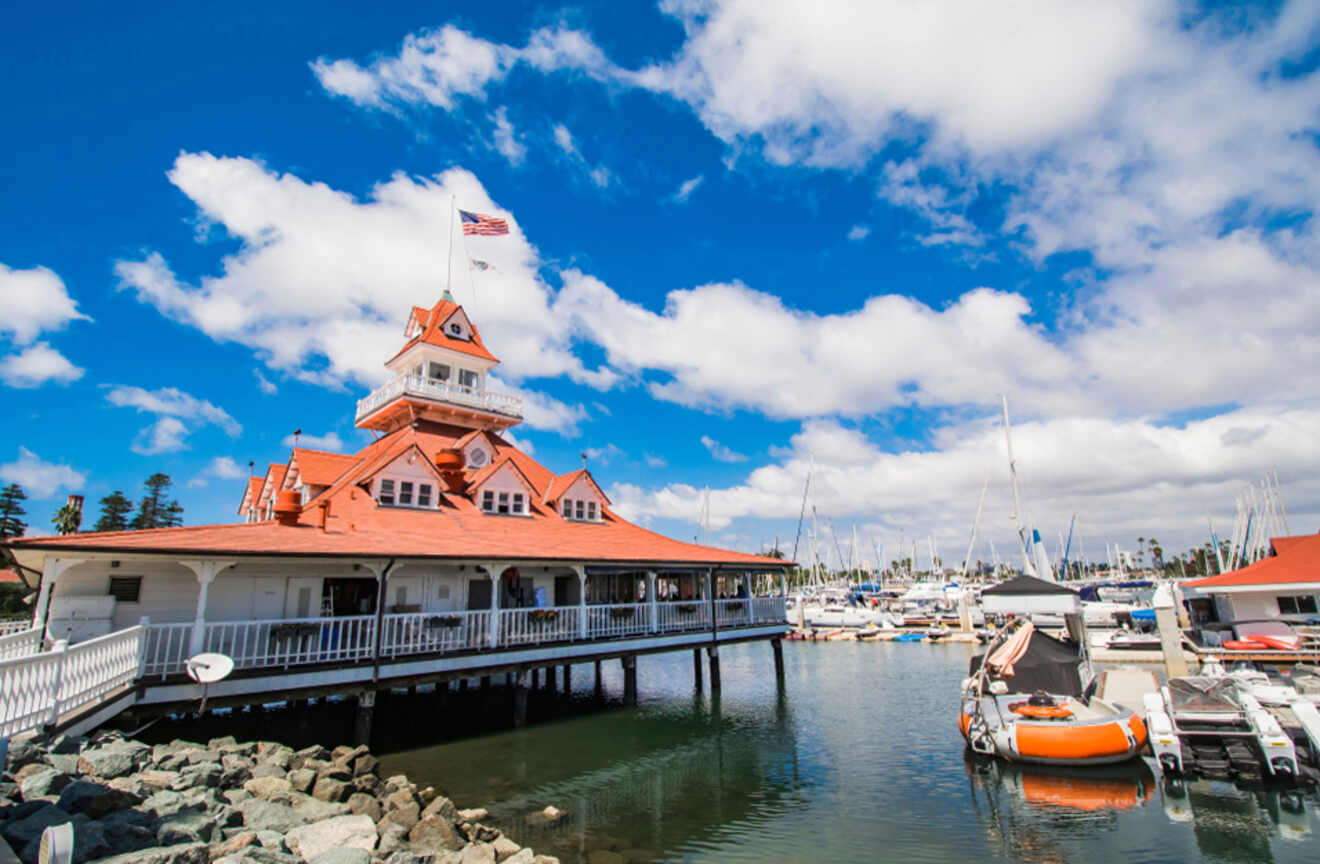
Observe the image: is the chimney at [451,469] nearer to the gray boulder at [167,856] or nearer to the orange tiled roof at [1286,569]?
the gray boulder at [167,856]

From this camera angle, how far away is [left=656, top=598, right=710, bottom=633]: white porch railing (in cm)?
2592

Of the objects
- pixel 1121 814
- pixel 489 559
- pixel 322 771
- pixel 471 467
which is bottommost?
pixel 1121 814

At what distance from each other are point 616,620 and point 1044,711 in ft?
45.7

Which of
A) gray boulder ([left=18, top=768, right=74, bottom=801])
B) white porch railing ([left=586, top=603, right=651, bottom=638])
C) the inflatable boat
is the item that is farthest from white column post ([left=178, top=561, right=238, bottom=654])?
the inflatable boat

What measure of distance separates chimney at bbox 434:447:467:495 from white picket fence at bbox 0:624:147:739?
13.2 m

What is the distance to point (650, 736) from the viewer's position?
880 inches

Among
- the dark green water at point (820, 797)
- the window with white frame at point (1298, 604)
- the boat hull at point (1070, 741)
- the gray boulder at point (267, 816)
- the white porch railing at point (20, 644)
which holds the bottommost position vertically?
the dark green water at point (820, 797)

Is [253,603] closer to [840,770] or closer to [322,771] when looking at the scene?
[322,771]

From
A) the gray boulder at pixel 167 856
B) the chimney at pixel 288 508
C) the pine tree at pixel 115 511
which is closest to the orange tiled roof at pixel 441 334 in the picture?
the chimney at pixel 288 508

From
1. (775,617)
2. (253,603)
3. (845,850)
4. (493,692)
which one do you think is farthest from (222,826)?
(775,617)

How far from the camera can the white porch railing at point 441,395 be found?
29719 mm

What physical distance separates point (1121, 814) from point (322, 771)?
55.8ft

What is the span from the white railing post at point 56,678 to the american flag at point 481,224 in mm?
24714

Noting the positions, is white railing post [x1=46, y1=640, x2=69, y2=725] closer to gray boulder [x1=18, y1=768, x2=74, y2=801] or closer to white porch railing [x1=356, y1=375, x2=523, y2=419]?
gray boulder [x1=18, y1=768, x2=74, y2=801]
